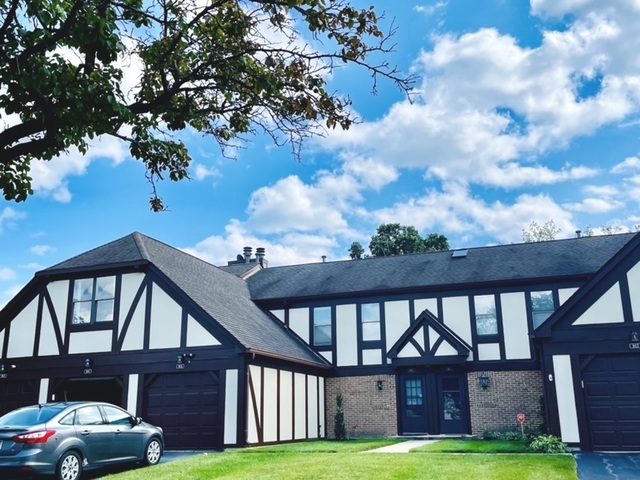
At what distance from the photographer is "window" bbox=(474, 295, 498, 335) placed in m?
21.6

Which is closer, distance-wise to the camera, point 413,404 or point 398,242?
A: point 413,404

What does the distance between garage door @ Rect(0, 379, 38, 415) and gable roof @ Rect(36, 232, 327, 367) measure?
3.63m

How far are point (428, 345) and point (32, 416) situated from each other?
1344 centimetres

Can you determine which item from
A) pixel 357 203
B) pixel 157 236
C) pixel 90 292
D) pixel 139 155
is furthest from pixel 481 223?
pixel 139 155

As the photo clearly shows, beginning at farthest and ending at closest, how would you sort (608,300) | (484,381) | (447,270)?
(447,270)
(484,381)
(608,300)

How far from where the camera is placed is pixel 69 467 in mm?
11273

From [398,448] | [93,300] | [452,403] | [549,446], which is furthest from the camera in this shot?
[452,403]

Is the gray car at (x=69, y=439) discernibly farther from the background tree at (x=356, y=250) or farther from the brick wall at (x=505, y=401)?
the background tree at (x=356, y=250)

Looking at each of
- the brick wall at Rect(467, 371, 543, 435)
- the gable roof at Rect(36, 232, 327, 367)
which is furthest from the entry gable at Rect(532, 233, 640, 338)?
the gable roof at Rect(36, 232, 327, 367)

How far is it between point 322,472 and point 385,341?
458 inches

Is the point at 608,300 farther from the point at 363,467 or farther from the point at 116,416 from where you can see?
the point at 116,416

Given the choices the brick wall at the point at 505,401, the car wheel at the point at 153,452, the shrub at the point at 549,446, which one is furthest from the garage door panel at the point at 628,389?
the car wheel at the point at 153,452

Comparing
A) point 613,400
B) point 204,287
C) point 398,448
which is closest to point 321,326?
point 204,287

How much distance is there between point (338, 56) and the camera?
7.25m
